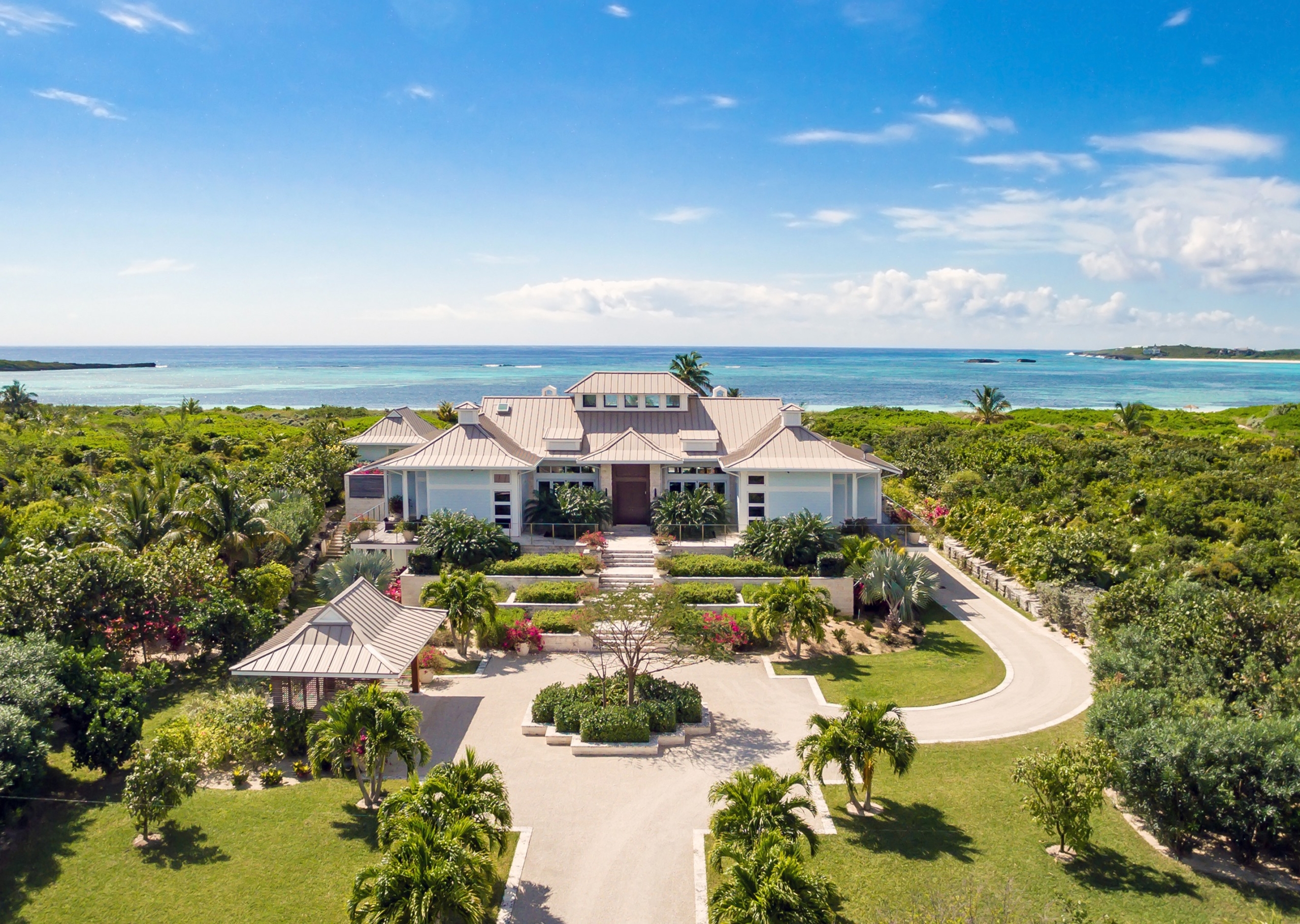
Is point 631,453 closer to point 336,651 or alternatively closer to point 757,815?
point 336,651

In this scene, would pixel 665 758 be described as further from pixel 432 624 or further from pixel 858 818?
pixel 432 624

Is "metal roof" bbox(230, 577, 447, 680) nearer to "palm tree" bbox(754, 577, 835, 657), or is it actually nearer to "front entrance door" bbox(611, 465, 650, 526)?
"palm tree" bbox(754, 577, 835, 657)

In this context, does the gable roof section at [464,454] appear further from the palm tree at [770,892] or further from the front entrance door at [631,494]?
the palm tree at [770,892]

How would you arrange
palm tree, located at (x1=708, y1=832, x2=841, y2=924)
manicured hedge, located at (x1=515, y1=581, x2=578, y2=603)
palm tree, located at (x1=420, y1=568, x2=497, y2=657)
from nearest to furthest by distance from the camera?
palm tree, located at (x1=708, y1=832, x2=841, y2=924)
palm tree, located at (x1=420, y1=568, x2=497, y2=657)
manicured hedge, located at (x1=515, y1=581, x2=578, y2=603)

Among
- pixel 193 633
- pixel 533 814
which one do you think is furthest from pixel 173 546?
pixel 533 814

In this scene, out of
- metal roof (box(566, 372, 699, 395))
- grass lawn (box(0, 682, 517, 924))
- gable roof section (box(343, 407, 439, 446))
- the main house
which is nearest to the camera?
grass lawn (box(0, 682, 517, 924))

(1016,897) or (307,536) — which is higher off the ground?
(307,536)

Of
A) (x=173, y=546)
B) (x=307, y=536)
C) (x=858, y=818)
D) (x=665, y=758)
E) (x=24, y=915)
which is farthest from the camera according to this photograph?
(x=307, y=536)

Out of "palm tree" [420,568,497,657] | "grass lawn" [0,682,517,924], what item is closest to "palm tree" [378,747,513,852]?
"grass lawn" [0,682,517,924]
